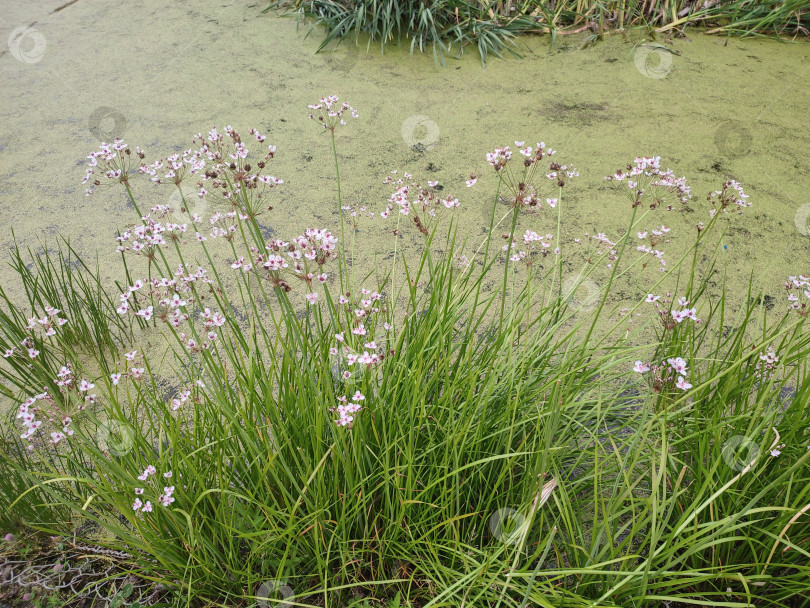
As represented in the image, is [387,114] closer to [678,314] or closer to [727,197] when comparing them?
[727,197]

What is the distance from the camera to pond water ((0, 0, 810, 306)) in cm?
234

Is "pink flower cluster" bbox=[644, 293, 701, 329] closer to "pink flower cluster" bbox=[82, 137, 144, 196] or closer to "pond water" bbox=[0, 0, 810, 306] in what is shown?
"pond water" bbox=[0, 0, 810, 306]

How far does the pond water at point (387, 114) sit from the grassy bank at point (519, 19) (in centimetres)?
10

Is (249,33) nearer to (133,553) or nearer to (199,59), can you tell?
(199,59)

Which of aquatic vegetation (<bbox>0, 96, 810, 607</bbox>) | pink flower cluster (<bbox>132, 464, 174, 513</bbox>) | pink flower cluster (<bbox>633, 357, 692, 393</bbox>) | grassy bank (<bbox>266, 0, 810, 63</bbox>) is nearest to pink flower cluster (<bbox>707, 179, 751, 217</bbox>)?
aquatic vegetation (<bbox>0, 96, 810, 607</bbox>)

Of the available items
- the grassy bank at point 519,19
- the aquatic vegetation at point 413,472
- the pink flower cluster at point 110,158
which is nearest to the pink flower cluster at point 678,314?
the aquatic vegetation at point 413,472

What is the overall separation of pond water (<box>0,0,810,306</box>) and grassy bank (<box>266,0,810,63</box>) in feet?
0.31

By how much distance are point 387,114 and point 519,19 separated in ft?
3.55

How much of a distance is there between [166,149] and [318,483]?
209 centimetres

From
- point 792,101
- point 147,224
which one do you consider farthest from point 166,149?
point 792,101

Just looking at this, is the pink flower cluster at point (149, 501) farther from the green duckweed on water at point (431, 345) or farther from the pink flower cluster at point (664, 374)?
the pink flower cluster at point (664, 374)

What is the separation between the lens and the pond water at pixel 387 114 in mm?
2340

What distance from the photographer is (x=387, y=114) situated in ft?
9.55

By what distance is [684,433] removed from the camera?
4.09ft
